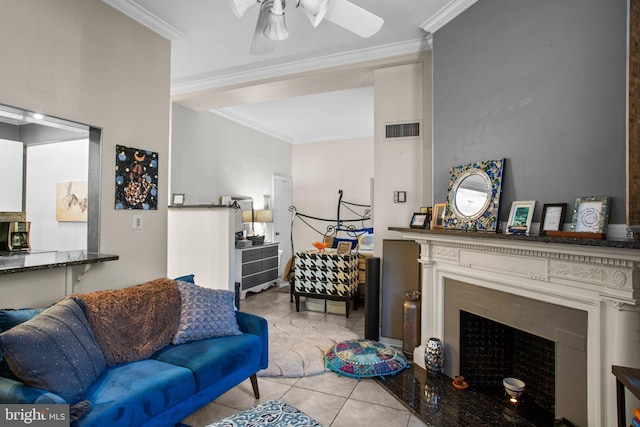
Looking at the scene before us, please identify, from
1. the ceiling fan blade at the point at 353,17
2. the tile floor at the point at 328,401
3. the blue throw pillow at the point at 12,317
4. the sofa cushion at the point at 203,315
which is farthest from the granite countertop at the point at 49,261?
the ceiling fan blade at the point at 353,17

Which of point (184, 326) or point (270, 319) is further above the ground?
point (184, 326)

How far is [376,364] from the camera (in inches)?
109

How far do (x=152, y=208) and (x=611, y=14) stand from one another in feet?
10.6

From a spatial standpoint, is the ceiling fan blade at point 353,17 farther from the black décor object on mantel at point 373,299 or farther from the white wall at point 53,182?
the white wall at point 53,182

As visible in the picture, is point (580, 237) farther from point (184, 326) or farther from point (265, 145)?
point (265, 145)

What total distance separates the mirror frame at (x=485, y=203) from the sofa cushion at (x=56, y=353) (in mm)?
2415

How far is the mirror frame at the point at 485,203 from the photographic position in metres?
2.26

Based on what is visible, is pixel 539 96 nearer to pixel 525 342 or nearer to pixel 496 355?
pixel 525 342

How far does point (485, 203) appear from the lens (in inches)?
91.2

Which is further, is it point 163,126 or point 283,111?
point 283,111

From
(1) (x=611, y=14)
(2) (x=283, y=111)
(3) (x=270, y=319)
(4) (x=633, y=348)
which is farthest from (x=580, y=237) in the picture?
(2) (x=283, y=111)

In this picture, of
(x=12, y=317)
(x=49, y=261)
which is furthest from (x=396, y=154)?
(x=12, y=317)

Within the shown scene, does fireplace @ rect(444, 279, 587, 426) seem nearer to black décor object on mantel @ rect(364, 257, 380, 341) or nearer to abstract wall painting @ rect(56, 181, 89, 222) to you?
black décor object on mantel @ rect(364, 257, 380, 341)

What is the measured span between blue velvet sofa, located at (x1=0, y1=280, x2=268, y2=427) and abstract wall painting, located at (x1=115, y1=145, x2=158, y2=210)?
1.20 meters
